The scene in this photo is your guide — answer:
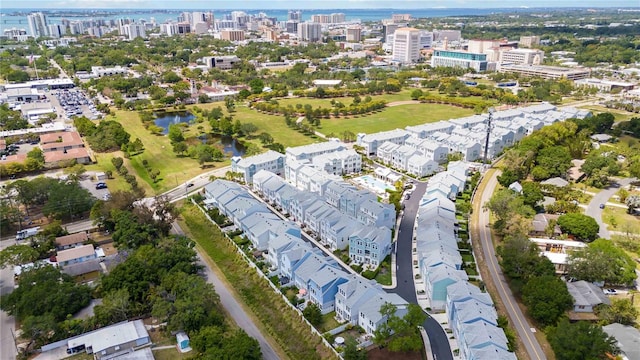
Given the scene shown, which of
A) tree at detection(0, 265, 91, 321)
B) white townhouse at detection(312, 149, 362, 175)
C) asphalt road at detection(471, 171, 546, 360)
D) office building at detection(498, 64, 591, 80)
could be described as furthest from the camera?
office building at detection(498, 64, 591, 80)

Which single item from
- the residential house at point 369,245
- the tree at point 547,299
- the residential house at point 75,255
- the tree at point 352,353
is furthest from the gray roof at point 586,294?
the residential house at point 75,255

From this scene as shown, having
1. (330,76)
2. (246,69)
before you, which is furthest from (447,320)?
(246,69)

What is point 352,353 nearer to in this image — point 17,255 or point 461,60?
point 17,255

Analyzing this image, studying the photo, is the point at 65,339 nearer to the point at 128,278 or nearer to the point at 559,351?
the point at 128,278

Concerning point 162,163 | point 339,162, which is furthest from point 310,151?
point 162,163

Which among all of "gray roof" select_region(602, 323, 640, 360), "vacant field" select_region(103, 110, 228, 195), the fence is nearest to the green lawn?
"vacant field" select_region(103, 110, 228, 195)

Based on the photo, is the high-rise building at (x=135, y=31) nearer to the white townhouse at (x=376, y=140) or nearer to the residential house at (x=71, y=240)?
the white townhouse at (x=376, y=140)

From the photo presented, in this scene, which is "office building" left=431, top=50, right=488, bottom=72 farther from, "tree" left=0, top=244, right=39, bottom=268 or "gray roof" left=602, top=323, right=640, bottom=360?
"tree" left=0, top=244, right=39, bottom=268
